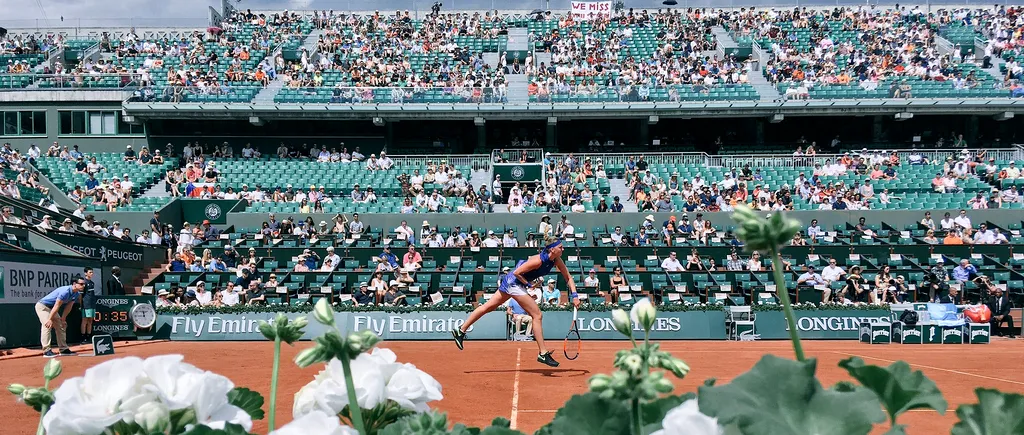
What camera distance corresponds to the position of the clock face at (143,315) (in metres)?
19.0

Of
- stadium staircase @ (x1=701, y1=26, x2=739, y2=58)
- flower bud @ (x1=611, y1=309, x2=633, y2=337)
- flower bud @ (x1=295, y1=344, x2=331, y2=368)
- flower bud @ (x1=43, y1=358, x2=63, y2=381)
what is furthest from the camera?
stadium staircase @ (x1=701, y1=26, x2=739, y2=58)

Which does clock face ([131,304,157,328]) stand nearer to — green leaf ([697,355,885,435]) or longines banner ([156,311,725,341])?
longines banner ([156,311,725,341])

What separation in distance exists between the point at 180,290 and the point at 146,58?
25457 mm

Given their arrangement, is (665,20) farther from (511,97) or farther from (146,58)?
(146,58)

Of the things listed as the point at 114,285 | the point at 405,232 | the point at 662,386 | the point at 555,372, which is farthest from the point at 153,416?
the point at 405,232

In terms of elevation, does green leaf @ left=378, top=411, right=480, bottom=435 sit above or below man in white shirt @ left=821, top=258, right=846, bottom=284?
above

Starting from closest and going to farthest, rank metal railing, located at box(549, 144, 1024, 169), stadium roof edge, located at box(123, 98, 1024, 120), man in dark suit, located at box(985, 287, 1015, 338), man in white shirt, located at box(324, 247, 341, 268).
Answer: man in dark suit, located at box(985, 287, 1015, 338), man in white shirt, located at box(324, 247, 341, 268), metal railing, located at box(549, 144, 1024, 169), stadium roof edge, located at box(123, 98, 1024, 120)

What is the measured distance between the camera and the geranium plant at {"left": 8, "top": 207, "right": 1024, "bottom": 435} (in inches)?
46.6

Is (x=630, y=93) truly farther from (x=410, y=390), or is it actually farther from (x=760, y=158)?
(x=410, y=390)

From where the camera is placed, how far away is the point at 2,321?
15750 millimetres

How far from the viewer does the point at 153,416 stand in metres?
1.43

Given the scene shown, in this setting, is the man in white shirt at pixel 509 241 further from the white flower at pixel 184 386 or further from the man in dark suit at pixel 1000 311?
the white flower at pixel 184 386

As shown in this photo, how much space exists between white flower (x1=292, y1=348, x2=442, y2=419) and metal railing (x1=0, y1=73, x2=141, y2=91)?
41205mm

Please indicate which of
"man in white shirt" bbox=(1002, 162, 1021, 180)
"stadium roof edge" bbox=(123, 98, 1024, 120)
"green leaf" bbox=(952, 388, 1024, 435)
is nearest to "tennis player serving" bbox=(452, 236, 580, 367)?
"green leaf" bbox=(952, 388, 1024, 435)
